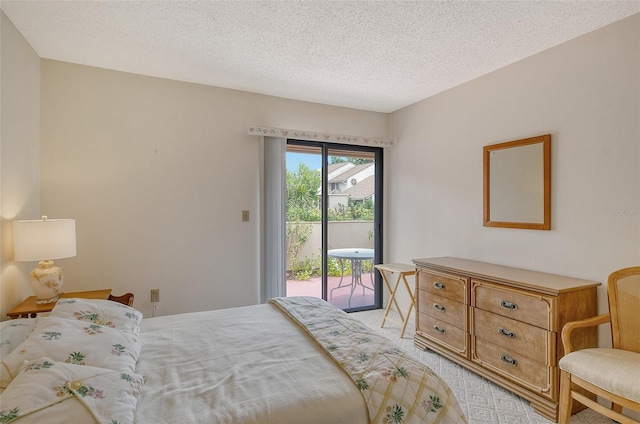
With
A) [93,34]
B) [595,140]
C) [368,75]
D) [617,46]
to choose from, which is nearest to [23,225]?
[93,34]

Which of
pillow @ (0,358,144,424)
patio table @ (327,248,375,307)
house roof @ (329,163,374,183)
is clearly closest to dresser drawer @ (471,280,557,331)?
patio table @ (327,248,375,307)

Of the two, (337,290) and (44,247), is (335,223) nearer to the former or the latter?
(337,290)

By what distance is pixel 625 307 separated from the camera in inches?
77.7

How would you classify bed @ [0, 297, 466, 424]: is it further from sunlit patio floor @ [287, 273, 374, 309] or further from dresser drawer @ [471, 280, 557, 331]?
sunlit patio floor @ [287, 273, 374, 309]

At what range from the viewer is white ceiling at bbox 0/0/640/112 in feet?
6.56

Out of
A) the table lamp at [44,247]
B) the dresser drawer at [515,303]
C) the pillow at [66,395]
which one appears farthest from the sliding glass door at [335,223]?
the pillow at [66,395]

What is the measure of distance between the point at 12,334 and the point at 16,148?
139 cm

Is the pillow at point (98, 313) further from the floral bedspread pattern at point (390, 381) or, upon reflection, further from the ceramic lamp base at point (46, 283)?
the floral bedspread pattern at point (390, 381)

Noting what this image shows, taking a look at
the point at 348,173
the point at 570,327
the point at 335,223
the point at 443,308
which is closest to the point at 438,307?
the point at 443,308

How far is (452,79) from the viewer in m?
3.13

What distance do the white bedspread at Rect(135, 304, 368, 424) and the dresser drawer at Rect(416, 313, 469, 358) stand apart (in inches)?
59.9

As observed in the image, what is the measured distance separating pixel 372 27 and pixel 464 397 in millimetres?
2610

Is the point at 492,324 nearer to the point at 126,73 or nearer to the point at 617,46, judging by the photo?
the point at 617,46

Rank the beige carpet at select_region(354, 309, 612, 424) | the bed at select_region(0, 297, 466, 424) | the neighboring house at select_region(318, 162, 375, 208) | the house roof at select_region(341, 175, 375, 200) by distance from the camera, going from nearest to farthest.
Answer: the bed at select_region(0, 297, 466, 424) → the beige carpet at select_region(354, 309, 612, 424) → the neighboring house at select_region(318, 162, 375, 208) → the house roof at select_region(341, 175, 375, 200)
